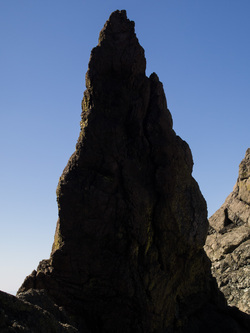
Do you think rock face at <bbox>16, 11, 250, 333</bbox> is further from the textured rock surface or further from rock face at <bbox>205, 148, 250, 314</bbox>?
rock face at <bbox>205, 148, 250, 314</bbox>

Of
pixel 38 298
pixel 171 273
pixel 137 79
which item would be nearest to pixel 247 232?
pixel 171 273

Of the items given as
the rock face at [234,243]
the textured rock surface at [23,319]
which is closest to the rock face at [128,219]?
the textured rock surface at [23,319]

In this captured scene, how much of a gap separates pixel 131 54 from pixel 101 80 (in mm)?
2626

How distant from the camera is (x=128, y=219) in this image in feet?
89.4

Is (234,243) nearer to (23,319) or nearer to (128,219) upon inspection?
(128,219)

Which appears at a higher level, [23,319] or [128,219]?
[128,219]

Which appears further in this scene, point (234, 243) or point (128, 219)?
point (234, 243)

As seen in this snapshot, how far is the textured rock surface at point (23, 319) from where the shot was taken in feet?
47.5

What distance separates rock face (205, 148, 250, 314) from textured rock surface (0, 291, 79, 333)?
25.0 m

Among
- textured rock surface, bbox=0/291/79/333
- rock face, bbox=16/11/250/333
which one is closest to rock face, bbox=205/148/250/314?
rock face, bbox=16/11/250/333

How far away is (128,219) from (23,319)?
12.0 metres

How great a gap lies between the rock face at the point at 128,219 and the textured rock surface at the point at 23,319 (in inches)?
323

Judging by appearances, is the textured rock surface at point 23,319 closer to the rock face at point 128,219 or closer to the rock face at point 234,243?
the rock face at point 128,219

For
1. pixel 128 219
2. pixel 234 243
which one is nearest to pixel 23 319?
pixel 128 219
